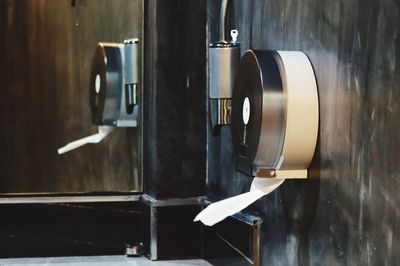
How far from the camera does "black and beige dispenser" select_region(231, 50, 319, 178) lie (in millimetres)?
1171

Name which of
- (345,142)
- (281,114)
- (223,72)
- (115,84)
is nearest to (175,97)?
(115,84)

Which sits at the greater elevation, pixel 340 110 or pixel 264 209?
pixel 340 110

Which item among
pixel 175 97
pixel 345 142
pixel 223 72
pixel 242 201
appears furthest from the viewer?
pixel 175 97

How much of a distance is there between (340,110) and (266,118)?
136mm

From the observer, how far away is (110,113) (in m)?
1.85

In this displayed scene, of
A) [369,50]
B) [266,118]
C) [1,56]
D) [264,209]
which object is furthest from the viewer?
[1,56]

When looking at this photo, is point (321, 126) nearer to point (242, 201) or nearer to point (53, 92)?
point (242, 201)

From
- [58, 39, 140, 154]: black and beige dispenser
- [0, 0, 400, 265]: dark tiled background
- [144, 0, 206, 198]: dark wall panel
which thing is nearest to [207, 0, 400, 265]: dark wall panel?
[0, 0, 400, 265]: dark tiled background

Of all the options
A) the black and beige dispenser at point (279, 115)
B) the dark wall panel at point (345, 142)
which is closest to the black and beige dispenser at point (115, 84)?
the dark wall panel at point (345, 142)

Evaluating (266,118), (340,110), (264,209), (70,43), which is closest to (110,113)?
(70,43)

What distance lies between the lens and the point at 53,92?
5.98ft

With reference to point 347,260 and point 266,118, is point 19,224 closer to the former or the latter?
point 266,118

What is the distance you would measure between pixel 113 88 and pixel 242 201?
0.67 metres

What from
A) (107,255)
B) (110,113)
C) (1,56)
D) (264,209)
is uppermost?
(1,56)
